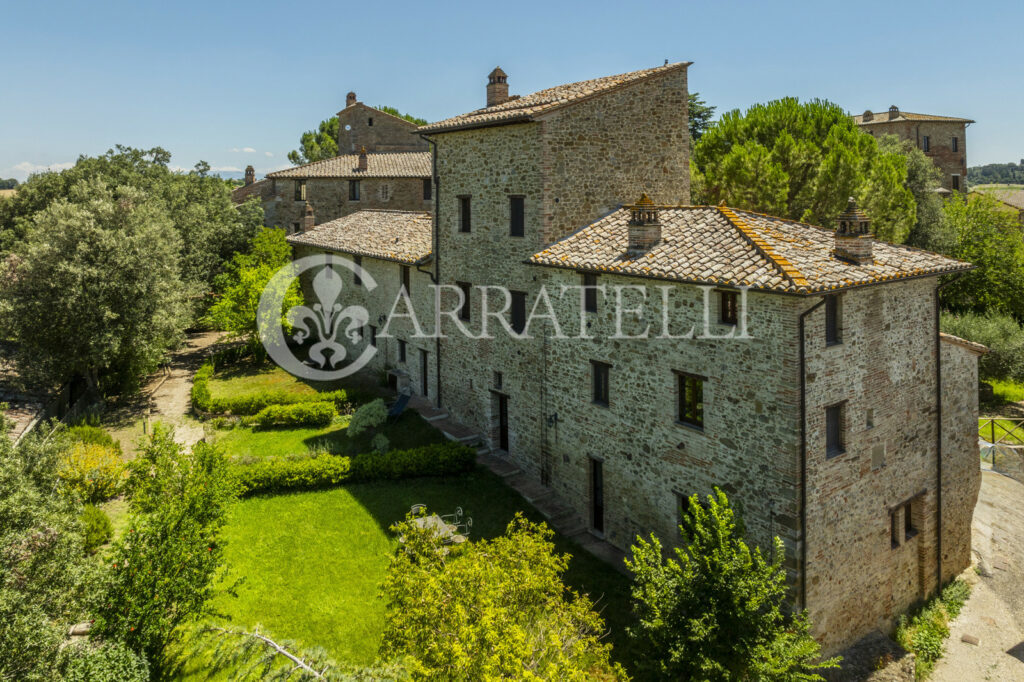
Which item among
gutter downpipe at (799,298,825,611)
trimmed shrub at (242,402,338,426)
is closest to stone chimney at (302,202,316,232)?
trimmed shrub at (242,402,338,426)

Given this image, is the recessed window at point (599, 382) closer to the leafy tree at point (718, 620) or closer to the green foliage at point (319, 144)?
the leafy tree at point (718, 620)

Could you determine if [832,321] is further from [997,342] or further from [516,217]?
[997,342]

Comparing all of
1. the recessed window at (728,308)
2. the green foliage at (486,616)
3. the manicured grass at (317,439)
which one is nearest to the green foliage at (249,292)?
the manicured grass at (317,439)

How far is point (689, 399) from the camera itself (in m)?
13.9

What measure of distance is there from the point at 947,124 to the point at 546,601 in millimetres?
71852

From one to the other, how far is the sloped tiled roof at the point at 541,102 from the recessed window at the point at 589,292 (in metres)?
4.73

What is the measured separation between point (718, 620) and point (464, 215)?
577 inches

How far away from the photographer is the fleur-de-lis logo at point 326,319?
3061cm

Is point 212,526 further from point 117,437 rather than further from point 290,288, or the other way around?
point 290,288

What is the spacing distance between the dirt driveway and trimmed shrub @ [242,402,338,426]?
766 inches

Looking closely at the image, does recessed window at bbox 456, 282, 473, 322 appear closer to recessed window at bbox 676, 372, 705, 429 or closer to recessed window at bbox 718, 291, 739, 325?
recessed window at bbox 676, 372, 705, 429

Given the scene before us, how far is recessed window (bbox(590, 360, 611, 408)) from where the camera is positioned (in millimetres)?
16125

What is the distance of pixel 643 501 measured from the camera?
49.4ft

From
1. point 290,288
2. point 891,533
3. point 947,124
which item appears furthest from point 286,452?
point 947,124
